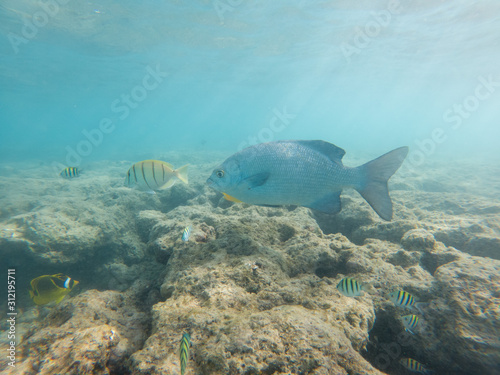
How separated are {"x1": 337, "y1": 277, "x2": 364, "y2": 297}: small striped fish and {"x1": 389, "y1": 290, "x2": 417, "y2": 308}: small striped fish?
38cm

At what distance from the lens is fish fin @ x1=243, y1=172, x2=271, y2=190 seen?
95.3 inches

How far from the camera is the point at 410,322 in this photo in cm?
217

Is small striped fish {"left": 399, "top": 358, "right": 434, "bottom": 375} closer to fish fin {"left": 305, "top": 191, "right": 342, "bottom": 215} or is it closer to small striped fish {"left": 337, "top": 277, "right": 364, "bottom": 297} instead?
small striped fish {"left": 337, "top": 277, "right": 364, "bottom": 297}

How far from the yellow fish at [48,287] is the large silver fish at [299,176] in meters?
2.45

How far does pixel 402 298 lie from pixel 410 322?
0.70 ft

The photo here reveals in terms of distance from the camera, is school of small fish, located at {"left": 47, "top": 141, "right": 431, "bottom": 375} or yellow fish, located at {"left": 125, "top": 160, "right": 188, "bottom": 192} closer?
school of small fish, located at {"left": 47, "top": 141, "right": 431, "bottom": 375}

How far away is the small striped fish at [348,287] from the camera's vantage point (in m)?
2.11

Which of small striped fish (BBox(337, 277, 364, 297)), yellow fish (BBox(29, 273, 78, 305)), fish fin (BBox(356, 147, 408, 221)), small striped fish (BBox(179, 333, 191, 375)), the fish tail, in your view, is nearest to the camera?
small striped fish (BBox(179, 333, 191, 375))

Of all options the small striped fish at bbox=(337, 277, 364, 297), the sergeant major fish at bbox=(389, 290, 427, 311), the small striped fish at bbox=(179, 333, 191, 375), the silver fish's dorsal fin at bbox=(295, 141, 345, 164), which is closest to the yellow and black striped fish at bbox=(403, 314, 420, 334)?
the sergeant major fish at bbox=(389, 290, 427, 311)

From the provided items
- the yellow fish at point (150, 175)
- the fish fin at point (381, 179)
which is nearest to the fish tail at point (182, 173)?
the yellow fish at point (150, 175)

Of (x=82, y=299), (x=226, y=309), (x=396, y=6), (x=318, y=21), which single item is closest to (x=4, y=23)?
(x=318, y=21)

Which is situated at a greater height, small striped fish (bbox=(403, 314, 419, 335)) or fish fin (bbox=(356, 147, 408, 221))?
fish fin (bbox=(356, 147, 408, 221))

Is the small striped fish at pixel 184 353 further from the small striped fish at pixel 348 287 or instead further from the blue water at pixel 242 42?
the blue water at pixel 242 42

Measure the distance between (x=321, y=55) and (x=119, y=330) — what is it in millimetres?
33072
